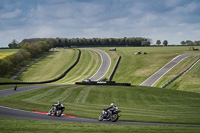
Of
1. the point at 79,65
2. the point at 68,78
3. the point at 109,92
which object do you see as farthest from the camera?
the point at 79,65

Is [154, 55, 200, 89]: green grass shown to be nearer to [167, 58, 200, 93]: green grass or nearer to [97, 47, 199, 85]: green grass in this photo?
[167, 58, 200, 93]: green grass

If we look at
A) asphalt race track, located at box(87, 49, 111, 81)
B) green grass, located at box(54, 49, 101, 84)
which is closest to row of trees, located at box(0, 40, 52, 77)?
green grass, located at box(54, 49, 101, 84)

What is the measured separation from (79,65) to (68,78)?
79.6ft

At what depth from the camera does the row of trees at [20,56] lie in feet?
384

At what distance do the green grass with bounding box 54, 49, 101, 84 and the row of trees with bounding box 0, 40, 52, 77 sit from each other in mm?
27966

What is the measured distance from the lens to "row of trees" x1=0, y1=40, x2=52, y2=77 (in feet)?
384

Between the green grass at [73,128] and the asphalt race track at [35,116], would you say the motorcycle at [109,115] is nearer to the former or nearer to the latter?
the asphalt race track at [35,116]

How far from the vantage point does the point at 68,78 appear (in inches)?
4301

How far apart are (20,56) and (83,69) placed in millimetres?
39758

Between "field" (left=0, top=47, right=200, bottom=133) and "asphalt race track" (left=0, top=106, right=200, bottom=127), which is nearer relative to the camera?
"field" (left=0, top=47, right=200, bottom=133)

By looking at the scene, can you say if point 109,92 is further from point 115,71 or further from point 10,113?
point 115,71

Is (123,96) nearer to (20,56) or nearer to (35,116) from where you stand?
(35,116)

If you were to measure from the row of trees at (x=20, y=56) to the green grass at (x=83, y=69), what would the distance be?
1101 inches

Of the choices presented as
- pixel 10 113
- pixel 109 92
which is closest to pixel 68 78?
pixel 109 92
